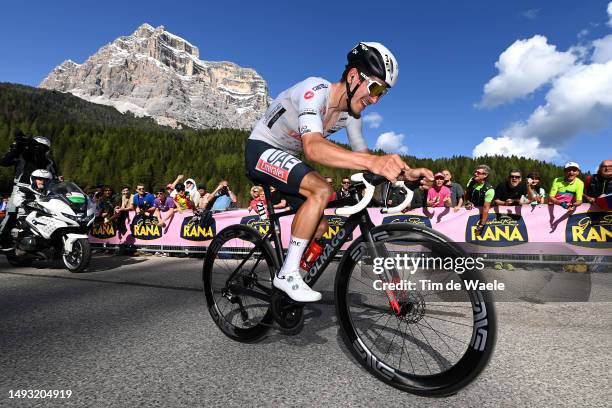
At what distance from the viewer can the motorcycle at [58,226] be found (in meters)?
→ 6.73

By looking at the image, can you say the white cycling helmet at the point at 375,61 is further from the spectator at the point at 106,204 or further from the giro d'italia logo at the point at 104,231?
the spectator at the point at 106,204

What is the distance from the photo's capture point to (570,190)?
760 cm

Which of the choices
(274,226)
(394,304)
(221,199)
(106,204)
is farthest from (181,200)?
(394,304)

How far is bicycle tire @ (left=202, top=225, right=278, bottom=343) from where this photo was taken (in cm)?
291

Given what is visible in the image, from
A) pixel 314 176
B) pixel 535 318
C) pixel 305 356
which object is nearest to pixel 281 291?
pixel 305 356

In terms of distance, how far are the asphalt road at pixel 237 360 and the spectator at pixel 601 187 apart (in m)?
3.93

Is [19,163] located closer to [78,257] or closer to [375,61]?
[78,257]

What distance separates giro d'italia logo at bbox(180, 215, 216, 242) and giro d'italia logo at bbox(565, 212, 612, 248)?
823cm

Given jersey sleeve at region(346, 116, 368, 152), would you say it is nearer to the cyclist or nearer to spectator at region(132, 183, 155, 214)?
the cyclist

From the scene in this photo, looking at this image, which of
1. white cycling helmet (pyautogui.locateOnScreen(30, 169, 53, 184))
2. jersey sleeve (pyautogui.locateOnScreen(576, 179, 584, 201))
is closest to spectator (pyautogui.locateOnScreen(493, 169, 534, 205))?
jersey sleeve (pyautogui.locateOnScreen(576, 179, 584, 201))

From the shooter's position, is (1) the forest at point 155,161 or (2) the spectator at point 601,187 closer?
(2) the spectator at point 601,187

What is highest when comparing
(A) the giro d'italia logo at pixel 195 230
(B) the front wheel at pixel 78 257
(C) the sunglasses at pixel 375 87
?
(C) the sunglasses at pixel 375 87

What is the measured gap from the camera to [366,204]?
87.5 inches

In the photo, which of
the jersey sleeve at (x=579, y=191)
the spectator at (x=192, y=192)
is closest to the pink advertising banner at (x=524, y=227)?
the jersey sleeve at (x=579, y=191)
